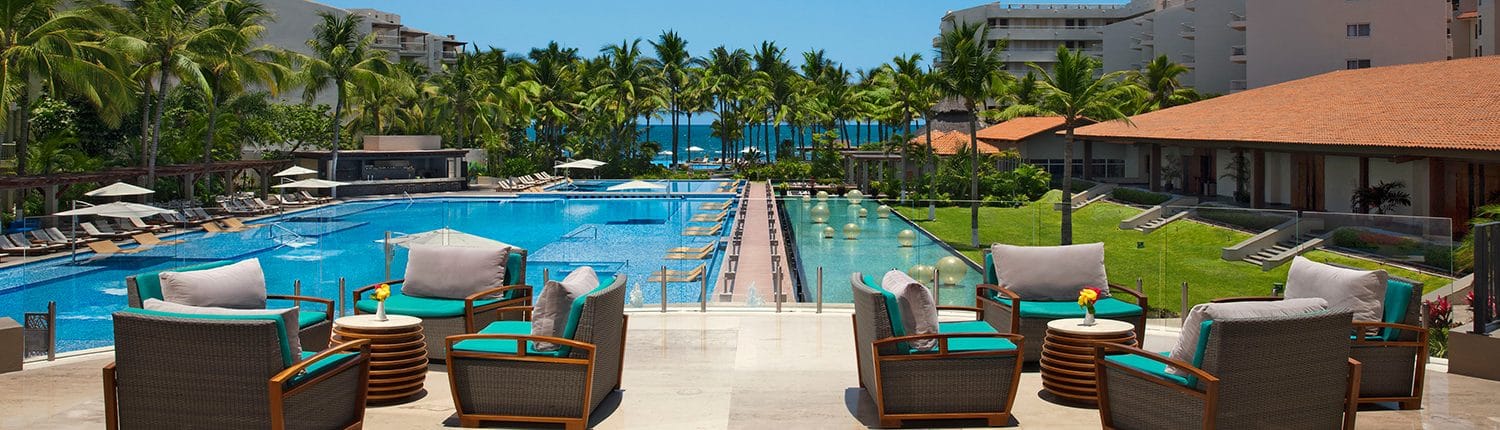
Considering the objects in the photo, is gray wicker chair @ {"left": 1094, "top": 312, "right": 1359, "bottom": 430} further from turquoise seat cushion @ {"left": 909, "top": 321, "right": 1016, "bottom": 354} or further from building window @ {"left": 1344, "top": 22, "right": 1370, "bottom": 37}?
building window @ {"left": 1344, "top": 22, "right": 1370, "bottom": 37}

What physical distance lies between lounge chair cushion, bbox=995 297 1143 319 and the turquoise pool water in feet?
7.66

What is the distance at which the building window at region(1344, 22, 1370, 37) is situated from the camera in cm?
4278

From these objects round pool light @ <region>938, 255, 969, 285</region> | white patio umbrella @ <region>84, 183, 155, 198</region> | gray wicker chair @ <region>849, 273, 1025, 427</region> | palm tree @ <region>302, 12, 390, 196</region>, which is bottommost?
gray wicker chair @ <region>849, 273, 1025, 427</region>

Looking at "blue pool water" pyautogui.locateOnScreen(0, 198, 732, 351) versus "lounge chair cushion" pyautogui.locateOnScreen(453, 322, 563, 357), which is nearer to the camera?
"lounge chair cushion" pyautogui.locateOnScreen(453, 322, 563, 357)

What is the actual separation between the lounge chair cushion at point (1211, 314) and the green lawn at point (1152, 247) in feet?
14.5

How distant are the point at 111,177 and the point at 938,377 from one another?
2942 centimetres

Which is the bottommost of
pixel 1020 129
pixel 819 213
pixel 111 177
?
pixel 819 213

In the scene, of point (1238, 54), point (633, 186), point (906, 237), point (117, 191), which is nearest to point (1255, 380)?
point (906, 237)

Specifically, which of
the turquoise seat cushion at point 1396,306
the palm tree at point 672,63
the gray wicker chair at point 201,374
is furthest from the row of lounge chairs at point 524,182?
the gray wicker chair at point 201,374

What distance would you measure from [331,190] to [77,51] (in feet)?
46.5

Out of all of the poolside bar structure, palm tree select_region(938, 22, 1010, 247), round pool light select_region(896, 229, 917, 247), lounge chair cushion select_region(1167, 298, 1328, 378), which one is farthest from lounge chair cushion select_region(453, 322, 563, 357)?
the poolside bar structure

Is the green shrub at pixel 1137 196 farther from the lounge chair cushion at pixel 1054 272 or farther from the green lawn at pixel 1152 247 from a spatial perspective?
the lounge chair cushion at pixel 1054 272

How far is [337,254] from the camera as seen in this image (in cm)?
1171

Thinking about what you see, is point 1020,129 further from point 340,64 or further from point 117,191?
point 117,191
